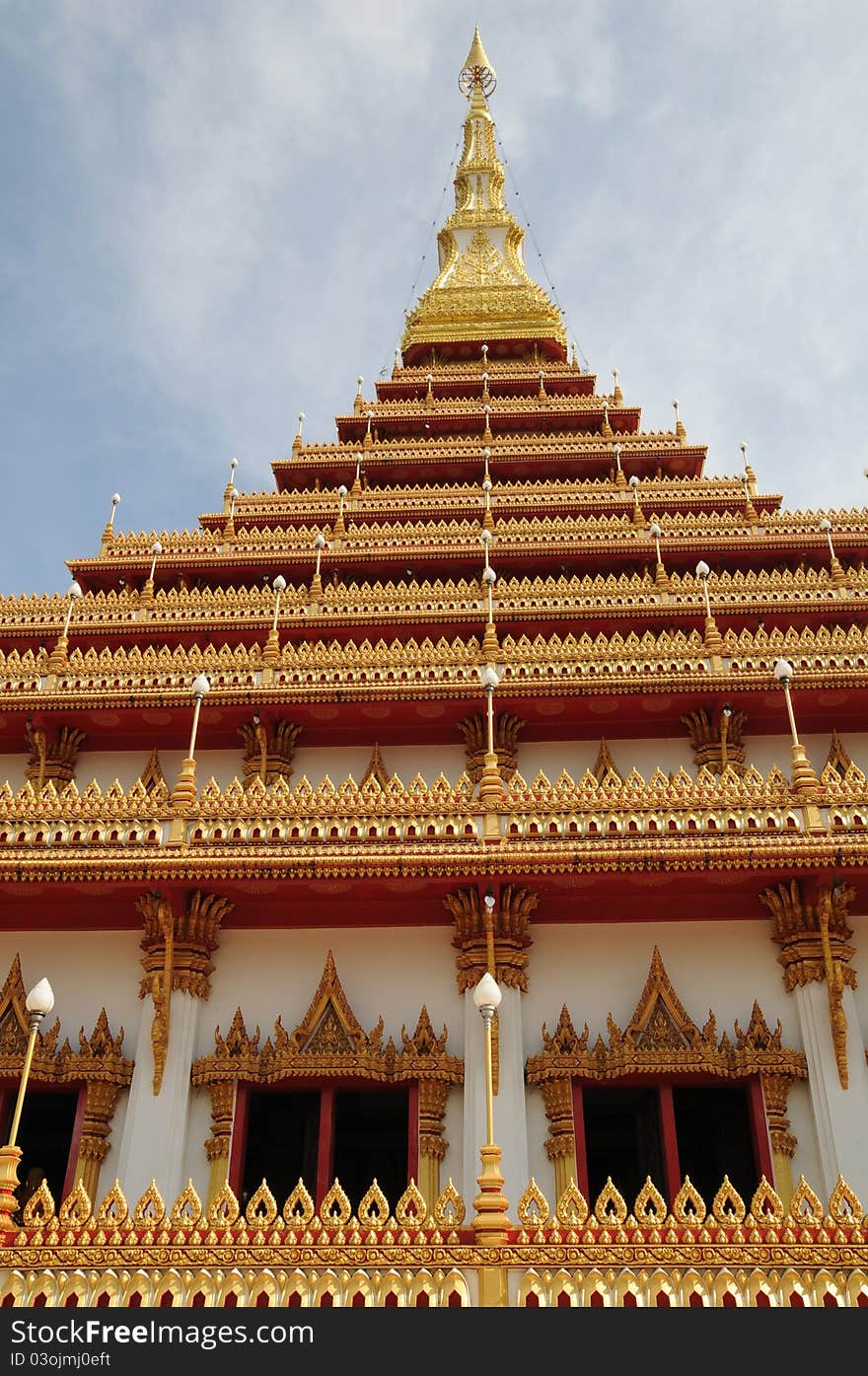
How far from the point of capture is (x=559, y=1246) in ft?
23.5

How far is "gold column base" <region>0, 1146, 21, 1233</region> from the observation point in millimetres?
7648

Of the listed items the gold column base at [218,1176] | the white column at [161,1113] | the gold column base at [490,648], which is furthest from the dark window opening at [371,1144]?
the gold column base at [490,648]

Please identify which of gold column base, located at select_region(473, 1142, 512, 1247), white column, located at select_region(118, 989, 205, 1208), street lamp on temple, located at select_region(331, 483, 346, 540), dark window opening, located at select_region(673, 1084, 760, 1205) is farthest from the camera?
street lamp on temple, located at select_region(331, 483, 346, 540)

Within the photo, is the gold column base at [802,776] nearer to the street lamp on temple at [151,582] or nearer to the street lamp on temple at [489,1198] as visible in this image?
the street lamp on temple at [489,1198]

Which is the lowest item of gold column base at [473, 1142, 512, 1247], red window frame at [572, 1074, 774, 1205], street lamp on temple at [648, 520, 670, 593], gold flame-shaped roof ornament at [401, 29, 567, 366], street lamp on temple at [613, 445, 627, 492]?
gold column base at [473, 1142, 512, 1247]

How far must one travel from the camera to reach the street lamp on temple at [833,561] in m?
17.2

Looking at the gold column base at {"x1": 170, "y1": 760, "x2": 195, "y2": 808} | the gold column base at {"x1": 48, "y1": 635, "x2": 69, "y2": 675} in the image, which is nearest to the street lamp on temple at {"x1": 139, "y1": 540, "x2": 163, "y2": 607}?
the gold column base at {"x1": 48, "y1": 635, "x2": 69, "y2": 675}

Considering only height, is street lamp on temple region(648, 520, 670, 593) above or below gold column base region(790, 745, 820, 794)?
above

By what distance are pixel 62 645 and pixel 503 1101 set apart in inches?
370

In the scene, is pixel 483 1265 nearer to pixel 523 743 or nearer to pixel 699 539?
pixel 523 743

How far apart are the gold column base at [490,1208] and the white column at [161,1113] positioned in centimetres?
391

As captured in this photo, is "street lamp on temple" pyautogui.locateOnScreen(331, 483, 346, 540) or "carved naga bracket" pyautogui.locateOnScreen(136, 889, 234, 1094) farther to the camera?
"street lamp on temple" pyautogui.locateOnScreen(331, 483, 346, 540)

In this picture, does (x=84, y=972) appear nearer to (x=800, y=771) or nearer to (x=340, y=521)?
(x=800, y=771)

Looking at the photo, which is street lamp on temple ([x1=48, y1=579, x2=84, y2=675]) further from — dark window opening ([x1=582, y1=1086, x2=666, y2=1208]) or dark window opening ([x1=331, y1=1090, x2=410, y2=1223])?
dark window opening ([x1=582, y1=1086, x2=666, y2=1208])
